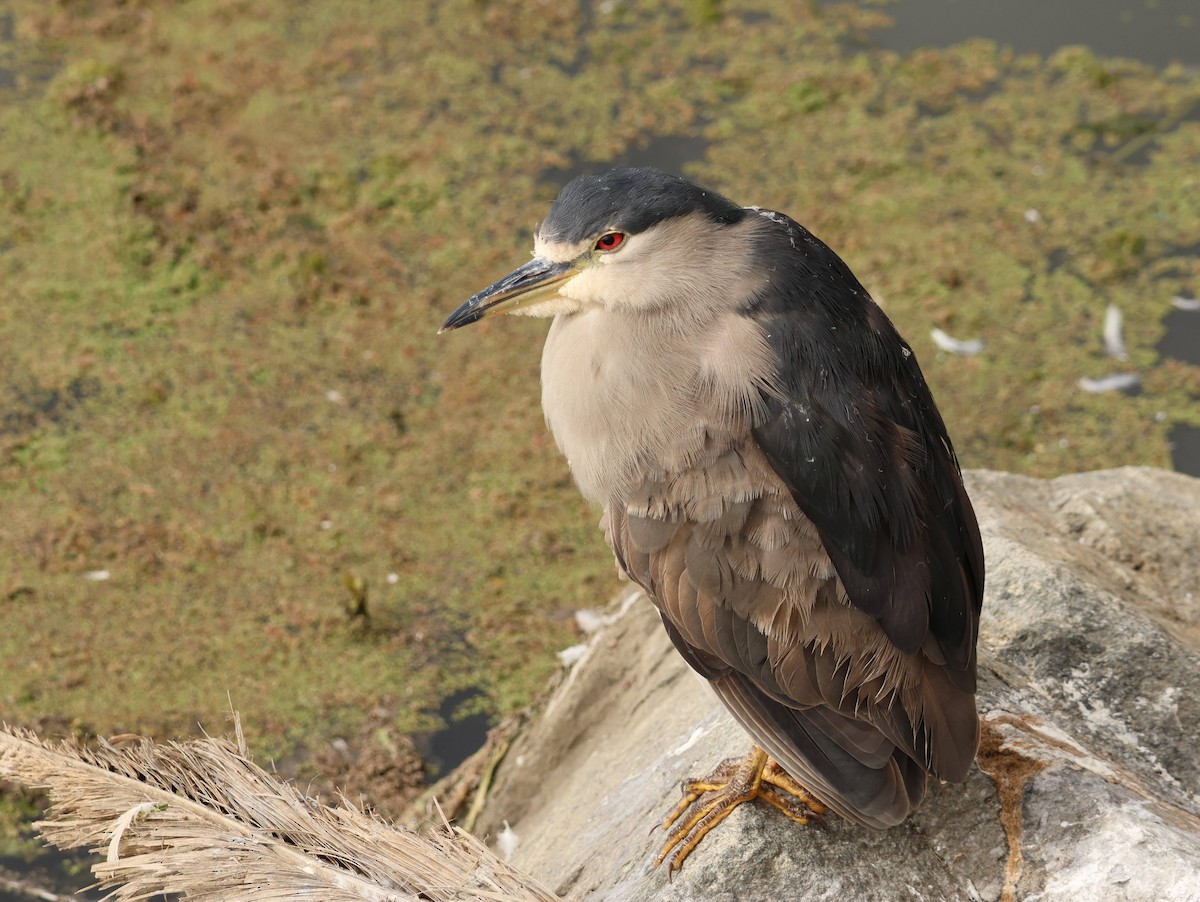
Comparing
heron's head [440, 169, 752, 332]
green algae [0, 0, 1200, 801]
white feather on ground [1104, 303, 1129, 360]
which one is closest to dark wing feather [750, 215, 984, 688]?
heron's head [440, 169, 752, 332]

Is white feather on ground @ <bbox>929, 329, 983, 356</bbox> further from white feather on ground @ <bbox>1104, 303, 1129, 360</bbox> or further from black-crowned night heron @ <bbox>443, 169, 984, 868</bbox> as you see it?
black-crowned night heron @ <bbox>443, 169, 984, 868</bbox>

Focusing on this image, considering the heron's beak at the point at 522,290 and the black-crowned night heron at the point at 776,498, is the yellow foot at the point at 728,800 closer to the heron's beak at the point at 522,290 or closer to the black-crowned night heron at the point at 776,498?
Result: the black-crowned night heron at the point at 776,498

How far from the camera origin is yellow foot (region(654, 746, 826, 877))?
223cm

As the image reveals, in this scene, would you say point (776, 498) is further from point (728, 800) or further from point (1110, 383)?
point (1110, 383)

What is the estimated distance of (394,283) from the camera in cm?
513

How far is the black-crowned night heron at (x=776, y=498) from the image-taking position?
86.1 inches

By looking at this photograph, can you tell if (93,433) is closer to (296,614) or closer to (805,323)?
(296,614)

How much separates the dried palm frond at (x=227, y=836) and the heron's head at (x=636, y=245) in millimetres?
1040

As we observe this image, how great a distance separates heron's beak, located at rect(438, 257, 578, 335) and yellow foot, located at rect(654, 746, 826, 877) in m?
0.99

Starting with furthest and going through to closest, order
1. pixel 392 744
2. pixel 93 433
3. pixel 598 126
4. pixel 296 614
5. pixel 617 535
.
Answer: pixel 598 126, pixel 93 433, pixel 296 614, pixel 392 744, pixel 617 535

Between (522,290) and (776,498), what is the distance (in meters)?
0.67

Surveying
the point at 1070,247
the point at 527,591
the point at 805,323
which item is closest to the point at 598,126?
the point at 1070,247

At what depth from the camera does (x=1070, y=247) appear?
5.17m

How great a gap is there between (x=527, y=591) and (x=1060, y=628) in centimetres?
197
